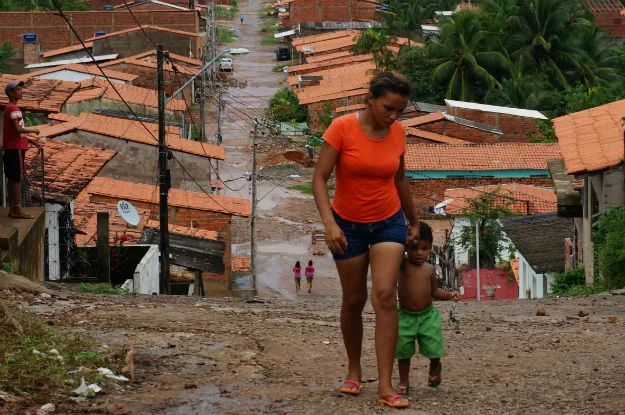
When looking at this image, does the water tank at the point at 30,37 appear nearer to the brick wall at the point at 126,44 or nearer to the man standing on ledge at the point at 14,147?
the brick wall at the point at 126,44

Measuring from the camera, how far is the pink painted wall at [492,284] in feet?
85.3

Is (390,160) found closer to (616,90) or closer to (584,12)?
(616,90)

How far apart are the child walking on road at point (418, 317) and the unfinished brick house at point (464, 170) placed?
33.5 metres

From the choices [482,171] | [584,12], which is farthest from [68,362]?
[584,12]

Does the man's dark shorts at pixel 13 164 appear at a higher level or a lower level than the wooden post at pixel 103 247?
higher

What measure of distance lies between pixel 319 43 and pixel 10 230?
59.1m

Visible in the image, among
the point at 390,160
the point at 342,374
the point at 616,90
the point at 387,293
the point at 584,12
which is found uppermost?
the point at 584,12

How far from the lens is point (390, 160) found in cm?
620

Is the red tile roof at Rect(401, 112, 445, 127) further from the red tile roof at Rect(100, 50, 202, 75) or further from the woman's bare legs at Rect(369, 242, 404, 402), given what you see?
the woman's bare legs at Rect(369, 242, 404, 402)

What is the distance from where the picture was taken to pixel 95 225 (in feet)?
78.2

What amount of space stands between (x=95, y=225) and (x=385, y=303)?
18.3 metres

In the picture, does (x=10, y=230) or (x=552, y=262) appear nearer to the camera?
(x=10, y=230)

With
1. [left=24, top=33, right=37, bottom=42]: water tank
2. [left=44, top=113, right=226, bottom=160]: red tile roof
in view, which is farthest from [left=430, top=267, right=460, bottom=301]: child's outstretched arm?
[left=24, top=33, right=37, bottom=42]: water tank

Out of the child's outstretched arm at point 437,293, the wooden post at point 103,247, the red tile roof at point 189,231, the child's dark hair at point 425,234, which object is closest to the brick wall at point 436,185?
the red tile roof at point 189,231
